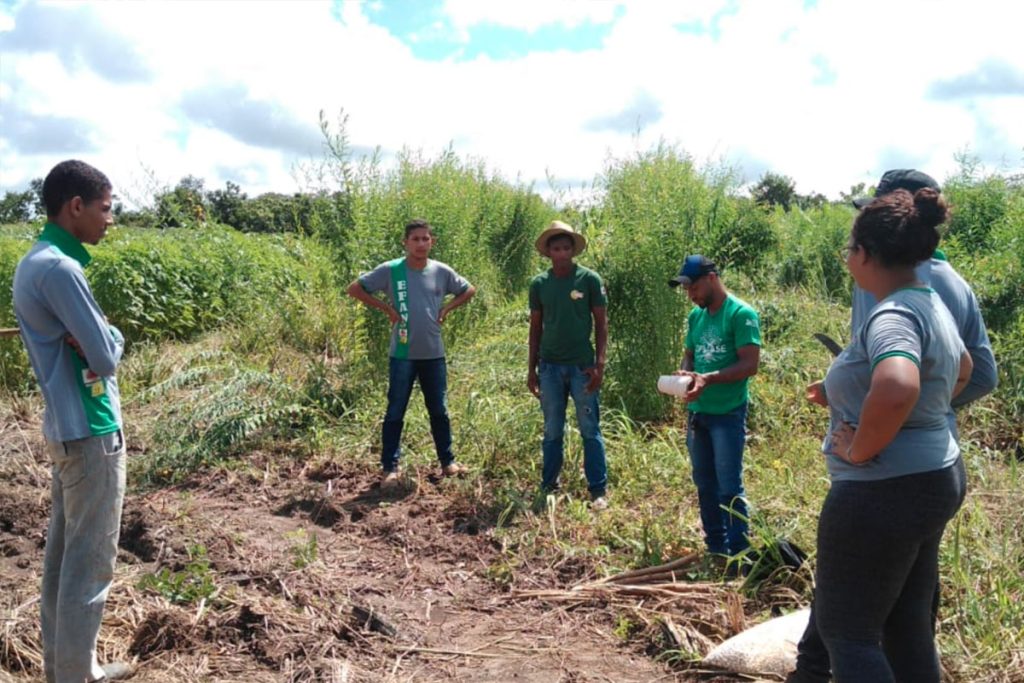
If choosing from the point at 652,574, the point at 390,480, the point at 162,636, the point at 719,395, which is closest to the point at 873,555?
the point at 719,395

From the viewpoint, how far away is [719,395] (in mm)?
4531

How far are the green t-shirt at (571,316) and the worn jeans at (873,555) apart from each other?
3330 mm

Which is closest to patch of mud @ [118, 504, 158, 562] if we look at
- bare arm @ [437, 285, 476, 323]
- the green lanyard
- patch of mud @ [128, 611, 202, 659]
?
patch of mud @ [128, 611, 202, 659]

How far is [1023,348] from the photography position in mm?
7344

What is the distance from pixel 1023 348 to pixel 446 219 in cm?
542

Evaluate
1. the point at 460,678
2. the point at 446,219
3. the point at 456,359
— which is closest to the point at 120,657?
the point at 460,678

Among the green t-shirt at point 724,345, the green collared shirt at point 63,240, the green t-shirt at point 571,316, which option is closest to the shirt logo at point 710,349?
the green t-shirt at point 724,345

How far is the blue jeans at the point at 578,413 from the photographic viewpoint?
19.5ft

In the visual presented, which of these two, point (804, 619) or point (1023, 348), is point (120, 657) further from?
point (1023, 348)

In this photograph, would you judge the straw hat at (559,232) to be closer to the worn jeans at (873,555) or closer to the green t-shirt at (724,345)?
the green t-shirt at (724,345)

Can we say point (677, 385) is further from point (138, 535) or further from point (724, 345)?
point (138, 535)

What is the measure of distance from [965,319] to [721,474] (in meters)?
1.82

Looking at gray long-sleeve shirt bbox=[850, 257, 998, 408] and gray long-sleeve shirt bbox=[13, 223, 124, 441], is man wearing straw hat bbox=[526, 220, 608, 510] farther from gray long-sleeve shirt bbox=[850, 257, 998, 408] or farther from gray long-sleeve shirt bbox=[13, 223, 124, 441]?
gray long-sleeve shirt bbox=[13, 223, 124, 441]

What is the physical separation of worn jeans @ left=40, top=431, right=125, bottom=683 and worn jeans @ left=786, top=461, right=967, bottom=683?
257 cm
